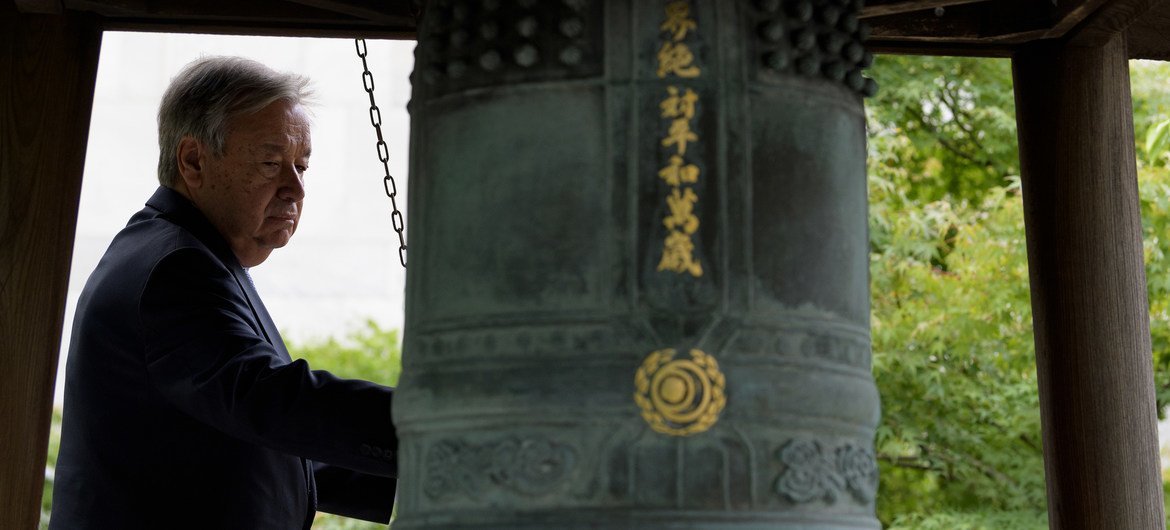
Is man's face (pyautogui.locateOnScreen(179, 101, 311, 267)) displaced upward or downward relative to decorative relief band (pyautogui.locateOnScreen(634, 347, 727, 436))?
upward

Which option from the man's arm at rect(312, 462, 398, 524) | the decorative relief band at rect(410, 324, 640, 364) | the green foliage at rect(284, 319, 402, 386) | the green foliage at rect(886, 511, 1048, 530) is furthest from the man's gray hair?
the green foliage at rect(284, 319, 402, 386)

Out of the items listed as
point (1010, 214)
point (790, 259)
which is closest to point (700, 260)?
point (790, 259)

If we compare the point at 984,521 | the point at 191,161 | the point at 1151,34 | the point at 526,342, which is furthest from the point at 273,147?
the point at 984,521

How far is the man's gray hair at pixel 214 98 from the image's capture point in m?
3.41

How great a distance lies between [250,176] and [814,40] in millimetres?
1571

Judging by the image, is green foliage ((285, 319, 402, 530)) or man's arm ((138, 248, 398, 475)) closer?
man's arm ((138, 248, 398, 475))

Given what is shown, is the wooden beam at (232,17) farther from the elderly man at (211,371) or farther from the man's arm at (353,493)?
the man's arm at (353,493)

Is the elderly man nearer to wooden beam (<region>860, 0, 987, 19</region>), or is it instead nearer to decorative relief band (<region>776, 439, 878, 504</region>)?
decorative relief band (<region>776, 439, 878, 504</region>)

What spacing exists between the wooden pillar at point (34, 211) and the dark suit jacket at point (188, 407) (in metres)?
0.21

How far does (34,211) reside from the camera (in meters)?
3.47

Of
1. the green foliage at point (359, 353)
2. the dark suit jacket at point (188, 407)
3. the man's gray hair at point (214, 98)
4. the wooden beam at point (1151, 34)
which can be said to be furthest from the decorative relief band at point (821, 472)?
the green foliage at point (359, 353)

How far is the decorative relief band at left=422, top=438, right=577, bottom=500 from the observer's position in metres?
2.19

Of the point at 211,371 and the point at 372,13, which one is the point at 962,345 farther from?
the point at 211,371

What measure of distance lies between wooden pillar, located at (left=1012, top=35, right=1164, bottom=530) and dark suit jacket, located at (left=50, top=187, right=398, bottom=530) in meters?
1.78
